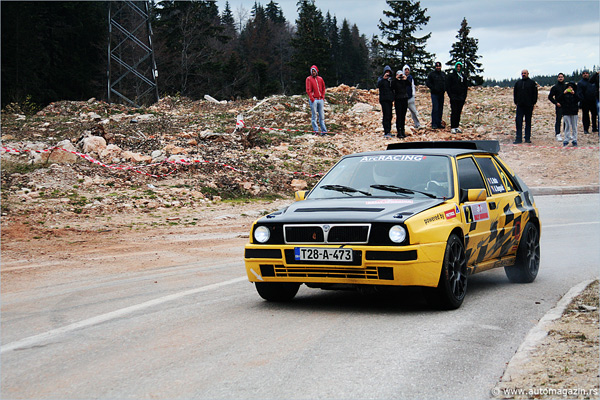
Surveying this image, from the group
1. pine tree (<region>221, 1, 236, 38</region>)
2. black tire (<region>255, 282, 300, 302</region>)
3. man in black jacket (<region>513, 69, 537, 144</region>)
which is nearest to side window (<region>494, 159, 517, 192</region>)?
black tire (<region>255, 282, 300, 302</region>)

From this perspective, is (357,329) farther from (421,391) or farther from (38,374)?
(38,374)

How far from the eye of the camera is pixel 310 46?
83.1m

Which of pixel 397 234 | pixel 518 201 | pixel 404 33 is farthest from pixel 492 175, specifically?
pixel 404 33

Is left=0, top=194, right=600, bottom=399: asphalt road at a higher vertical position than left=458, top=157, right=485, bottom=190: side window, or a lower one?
lower

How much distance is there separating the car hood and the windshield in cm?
25

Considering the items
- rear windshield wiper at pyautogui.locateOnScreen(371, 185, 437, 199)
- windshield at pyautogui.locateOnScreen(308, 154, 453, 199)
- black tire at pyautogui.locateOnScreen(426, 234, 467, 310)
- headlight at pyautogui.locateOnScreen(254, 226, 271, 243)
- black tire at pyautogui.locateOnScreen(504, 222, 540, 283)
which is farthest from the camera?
black tire at pyautogui.locateOnScreen(504, 222, 540, 283)

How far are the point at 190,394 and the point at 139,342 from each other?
59.8 inches

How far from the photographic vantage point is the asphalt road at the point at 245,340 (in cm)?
475

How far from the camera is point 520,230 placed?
9.11 metres

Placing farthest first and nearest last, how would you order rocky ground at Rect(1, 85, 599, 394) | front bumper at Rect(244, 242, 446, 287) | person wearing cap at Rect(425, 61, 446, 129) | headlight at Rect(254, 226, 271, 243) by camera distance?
person wearing cap at Rect(425, 61, 446, 129) < rocky ground at Rect(1, 85, 599, 394) < headlight at Rect(254, 226, 271, 243) < front bumper at Rect(244, 242, 446, 287)

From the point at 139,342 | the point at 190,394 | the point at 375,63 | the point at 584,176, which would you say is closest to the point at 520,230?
the point at 139,342

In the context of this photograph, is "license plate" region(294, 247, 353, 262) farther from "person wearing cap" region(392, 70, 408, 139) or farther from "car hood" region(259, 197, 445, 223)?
"person wearing cap" region(392, 70, 408, 139)

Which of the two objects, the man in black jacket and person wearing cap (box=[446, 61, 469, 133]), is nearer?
person wearing cap (box=[446, 61, 469, 133])

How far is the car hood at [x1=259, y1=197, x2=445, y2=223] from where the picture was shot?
682 cm
